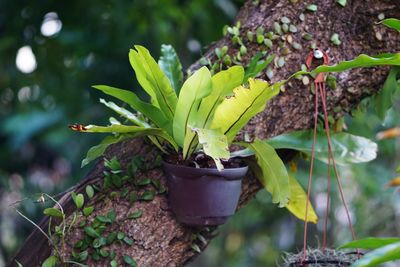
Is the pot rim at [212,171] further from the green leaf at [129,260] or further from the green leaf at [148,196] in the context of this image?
the green leaf at [129,260]

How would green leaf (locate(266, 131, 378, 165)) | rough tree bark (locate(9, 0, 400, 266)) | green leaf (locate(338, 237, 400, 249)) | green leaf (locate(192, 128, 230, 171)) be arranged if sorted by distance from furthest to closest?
1. green leaf (locate(266, 131, 378, 165))
2. rough tree bark (locate(9, 0, 400, 266))
3. green leaf (locate(192, 128, 230, 171))
4. green leaf (locate(338, 237, 400, 249))

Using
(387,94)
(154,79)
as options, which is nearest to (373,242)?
(154,79)

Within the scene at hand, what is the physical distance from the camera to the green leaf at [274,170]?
1301 millimetres

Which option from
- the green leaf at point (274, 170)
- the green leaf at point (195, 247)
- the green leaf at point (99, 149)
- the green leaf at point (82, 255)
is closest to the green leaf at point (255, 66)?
the green leaf at point (274, 170)

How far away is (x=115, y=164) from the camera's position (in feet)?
4.43

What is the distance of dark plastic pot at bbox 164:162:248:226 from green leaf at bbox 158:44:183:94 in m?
0.21

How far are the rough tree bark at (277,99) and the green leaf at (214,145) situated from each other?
26cm

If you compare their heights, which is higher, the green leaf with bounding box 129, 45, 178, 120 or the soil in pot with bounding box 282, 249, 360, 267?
the green leaf with bounding box 129, 45, 178, 120

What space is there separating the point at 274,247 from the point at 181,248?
9.90ft

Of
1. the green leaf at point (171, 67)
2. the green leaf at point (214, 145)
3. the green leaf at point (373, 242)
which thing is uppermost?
the green leaf at point (171, 67)

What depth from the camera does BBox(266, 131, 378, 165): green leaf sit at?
4.73 feet

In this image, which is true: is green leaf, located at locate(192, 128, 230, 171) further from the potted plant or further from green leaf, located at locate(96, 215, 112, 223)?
green leaf, located at locate(96, 215, 112, 223)

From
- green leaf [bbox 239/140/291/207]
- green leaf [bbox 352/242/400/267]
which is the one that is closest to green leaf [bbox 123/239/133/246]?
green leaf [bbox 239/140/291/207]

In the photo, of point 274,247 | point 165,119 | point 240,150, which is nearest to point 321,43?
point 240,150
